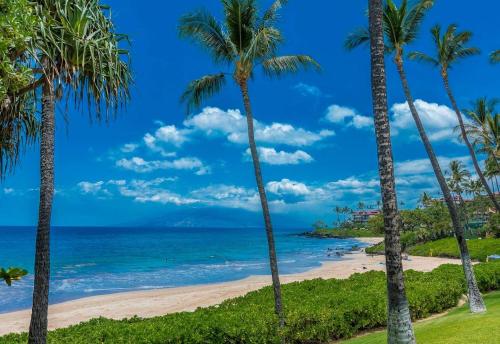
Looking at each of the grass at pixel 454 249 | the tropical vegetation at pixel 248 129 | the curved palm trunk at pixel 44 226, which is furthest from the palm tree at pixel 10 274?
the grass at pixel 454 249

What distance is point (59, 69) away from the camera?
6.07 m

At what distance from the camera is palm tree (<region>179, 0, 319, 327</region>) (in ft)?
33.7

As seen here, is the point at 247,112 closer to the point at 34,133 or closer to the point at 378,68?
the point at 378,68

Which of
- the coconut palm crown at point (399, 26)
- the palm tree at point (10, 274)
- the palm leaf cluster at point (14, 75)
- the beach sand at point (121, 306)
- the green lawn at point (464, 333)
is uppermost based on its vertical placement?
the coconut palm crown at point (399, 26)

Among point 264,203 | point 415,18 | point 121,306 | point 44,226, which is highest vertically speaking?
point 415,18

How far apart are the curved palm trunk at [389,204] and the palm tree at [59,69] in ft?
14.8

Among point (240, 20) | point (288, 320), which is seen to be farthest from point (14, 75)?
point (288, 320)

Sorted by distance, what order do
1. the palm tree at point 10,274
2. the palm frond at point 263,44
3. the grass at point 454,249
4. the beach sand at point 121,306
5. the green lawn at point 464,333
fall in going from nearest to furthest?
the palm tree at point 10,274, the green lawn at point 464,333, the palm frond at point 263,44, the beach sand at point 121,306, the grass at point 454,249

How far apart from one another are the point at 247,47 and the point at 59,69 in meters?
5.69

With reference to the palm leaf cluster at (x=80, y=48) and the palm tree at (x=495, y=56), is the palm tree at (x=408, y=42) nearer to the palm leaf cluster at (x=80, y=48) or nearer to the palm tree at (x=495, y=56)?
the palm tree at (x=495, y=56)

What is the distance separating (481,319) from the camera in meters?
9.73

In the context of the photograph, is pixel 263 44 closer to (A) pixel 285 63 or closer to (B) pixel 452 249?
(A) pixel 285 63

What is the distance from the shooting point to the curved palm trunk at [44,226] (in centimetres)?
559

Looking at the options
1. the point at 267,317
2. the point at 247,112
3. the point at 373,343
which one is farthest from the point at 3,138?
the point at 373,343
